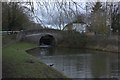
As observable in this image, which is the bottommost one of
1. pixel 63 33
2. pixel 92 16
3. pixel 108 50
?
pixel 108 50

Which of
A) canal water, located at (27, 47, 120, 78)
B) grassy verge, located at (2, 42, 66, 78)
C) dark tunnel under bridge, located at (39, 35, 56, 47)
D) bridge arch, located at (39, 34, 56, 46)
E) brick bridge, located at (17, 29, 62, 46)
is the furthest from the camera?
dark tunnel under bridge, located at (39, 35, 56, 47)

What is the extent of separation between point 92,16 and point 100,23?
2.15 meters

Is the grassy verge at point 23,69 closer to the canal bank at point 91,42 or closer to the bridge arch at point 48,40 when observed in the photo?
the canal bank at point 91,42

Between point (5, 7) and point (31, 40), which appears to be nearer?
point (5, 7)

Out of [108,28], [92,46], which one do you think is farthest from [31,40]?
[108,28]

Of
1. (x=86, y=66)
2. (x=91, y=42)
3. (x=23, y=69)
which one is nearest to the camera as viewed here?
(x=23, y=69)

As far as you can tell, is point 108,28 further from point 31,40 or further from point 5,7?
point 5,7

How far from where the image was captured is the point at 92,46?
3116cm

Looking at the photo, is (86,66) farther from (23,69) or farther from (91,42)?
(91,42)

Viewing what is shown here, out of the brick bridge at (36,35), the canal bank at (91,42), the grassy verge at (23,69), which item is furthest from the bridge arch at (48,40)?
the grassy verge at (23,69)

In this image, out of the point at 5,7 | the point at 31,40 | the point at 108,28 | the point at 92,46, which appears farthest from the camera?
the point at 31,40

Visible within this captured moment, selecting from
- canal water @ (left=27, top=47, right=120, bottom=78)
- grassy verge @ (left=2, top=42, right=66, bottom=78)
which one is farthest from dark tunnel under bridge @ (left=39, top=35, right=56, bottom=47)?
grassy verge @ (left=2, top=42, right=66, bottom=78)

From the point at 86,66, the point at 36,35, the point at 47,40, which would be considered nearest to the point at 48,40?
the point at 47,40

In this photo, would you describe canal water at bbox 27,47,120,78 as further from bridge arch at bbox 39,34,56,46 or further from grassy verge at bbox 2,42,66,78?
bridge arch at bbox 39,34,56,46
